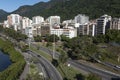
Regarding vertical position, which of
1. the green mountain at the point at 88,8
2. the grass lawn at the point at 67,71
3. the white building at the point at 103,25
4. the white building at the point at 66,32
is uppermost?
the green mountain at the point at 88,8

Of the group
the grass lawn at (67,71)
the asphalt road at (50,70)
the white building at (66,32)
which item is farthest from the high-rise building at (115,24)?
the grass lawn at (67,71)

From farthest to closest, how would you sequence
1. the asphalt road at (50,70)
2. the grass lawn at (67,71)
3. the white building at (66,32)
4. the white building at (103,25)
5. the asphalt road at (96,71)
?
the white building at (66,32), the white building at (103,25), the grass lawn at (67,71), the asphalt road at (96,71), the asphalt road at (50,70)

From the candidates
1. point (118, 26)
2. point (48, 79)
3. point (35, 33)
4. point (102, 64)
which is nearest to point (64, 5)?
point (35, 33)

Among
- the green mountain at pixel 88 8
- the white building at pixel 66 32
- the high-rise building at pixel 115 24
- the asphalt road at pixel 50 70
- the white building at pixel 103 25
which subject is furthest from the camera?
the green mountain at pixel 88 8

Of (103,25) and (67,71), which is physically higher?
(103,25)

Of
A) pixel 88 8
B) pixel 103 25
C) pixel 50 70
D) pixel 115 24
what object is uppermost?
pixel 88 8

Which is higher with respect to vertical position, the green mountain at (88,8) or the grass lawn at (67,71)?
the green mountain at (88,8)

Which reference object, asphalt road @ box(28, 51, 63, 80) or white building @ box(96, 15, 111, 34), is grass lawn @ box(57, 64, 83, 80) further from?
white building @ box(96, 15, 111, 34)

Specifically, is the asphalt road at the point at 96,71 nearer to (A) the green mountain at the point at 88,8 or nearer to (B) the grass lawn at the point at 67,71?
(B) the grass lawn at the point at 67,71

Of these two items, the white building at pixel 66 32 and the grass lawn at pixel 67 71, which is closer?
the grass lawn at pixel 67 71

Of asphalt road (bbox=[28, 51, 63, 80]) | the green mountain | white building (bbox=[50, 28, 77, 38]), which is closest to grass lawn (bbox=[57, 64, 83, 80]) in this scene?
asphalt road (bbox=[28, 51, 63, 80])

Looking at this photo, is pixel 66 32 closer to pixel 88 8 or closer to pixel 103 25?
pixel 103 25

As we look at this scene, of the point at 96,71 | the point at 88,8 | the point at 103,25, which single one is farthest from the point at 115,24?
the point at 88,8
